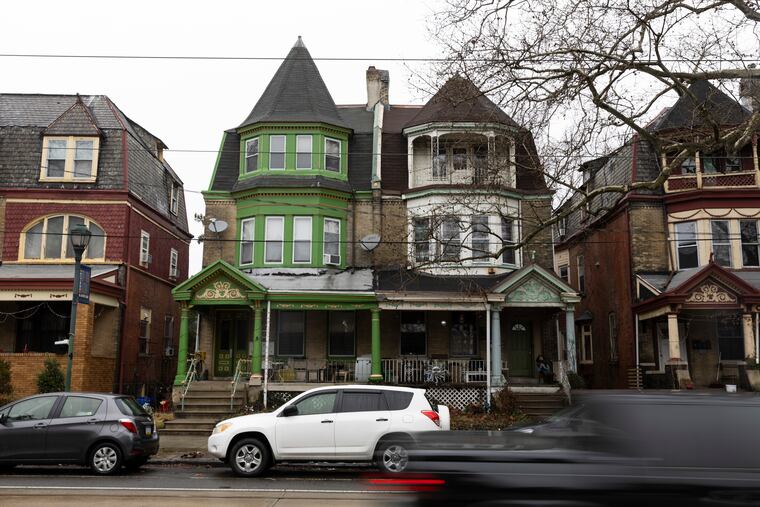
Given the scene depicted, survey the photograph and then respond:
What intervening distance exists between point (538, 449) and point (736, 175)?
21.2 meters

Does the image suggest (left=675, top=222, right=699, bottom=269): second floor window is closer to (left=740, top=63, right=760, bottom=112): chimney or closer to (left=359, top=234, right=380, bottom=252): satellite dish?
(left=740, top=63, right=760, bottom=112): chimney

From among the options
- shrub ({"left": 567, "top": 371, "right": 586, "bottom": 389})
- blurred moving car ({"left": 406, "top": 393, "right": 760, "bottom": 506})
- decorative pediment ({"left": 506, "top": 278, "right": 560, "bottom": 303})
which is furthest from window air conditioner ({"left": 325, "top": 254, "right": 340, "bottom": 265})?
blurred moving car ({"left": 406, "top": 393, "right": 760, "bottom": 506})

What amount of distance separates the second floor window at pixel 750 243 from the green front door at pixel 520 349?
778 centimetres

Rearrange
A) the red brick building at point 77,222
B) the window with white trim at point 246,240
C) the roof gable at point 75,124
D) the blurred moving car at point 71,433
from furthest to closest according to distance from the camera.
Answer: the roof gable at point 75,124 → the window with white trim at point 246,240 → the red brick building at point 77,222 → the blurred moving car at point 71,433

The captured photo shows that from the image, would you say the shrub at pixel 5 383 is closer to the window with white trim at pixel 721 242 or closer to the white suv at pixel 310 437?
the white suv at pixel 310 437

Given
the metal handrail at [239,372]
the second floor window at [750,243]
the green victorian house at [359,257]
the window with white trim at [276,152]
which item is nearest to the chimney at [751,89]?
the green victorian house at [359,257]

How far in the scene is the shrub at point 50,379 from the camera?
20984mm

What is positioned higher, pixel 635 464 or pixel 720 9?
pixel 720 9

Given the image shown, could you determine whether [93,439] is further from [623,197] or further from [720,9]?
[623,197]

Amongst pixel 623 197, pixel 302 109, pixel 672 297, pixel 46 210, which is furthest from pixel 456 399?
pixel 46 210

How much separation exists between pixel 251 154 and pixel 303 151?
6.53 feet

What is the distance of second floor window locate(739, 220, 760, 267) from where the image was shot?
24.1 metres

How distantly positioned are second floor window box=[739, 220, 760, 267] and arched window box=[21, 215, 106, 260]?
72.8ft

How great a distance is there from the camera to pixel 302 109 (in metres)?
25.9
